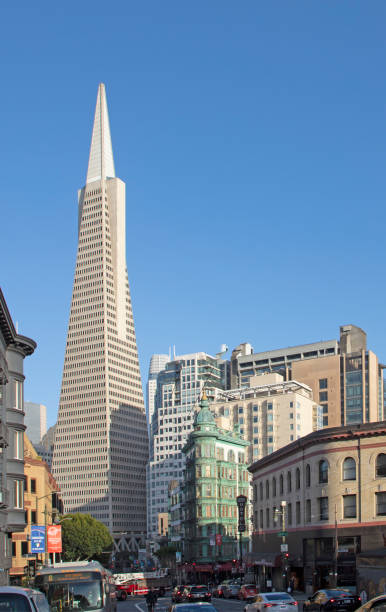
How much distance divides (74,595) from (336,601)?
15427 millimetres

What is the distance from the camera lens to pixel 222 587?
253 ft

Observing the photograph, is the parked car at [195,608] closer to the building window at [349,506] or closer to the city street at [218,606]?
the city street at [218,606]

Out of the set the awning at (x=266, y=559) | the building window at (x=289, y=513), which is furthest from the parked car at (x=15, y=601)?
the awning at (x=266, y=559)

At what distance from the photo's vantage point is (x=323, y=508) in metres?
64.8

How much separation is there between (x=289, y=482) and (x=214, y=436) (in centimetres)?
4439

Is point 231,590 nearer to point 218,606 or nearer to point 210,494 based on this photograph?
point 218,606

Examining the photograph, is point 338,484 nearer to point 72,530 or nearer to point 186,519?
point 186,519

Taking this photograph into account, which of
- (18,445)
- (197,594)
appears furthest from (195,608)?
(18,445)

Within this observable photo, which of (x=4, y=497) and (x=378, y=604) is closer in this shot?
(x=378, y=604)

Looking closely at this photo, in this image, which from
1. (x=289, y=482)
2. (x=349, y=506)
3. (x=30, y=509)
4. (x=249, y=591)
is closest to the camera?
(x=349, y=506)

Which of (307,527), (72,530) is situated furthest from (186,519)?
(307,527)

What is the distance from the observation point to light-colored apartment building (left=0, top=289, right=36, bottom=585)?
194 feet

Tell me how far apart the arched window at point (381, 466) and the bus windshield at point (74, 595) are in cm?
3417

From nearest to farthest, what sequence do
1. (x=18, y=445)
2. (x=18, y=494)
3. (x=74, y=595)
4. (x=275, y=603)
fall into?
(x=74, y=595), (x=275, y=603), (x=18, y=494), (x=18, y=445)
